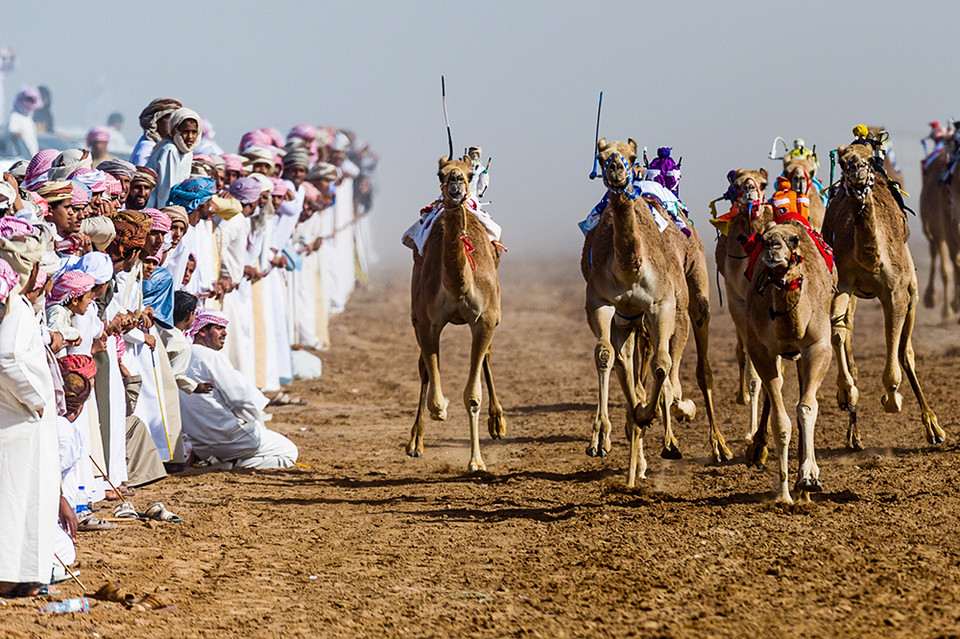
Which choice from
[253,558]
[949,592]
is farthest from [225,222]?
[949,592]

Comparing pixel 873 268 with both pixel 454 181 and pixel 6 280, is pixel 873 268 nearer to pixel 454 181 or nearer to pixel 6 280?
pixel 454 181

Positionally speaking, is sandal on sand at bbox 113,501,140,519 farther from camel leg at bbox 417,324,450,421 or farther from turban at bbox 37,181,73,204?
camel leg at bbox 417,324,450,421

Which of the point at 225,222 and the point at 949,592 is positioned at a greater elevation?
the point at 225,222

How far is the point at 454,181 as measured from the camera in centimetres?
991

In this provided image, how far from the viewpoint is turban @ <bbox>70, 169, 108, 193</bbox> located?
9406 millimetres

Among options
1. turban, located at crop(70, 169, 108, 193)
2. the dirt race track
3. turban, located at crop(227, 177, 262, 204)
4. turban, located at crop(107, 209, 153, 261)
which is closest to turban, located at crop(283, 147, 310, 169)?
turban, located at crop(227, 177, 262, 204)

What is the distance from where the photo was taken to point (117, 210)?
9.84 m

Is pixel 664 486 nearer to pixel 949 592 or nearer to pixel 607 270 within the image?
pixel 607 270

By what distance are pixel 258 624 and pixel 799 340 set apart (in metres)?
4.13

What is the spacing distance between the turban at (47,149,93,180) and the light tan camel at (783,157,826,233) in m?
5.72

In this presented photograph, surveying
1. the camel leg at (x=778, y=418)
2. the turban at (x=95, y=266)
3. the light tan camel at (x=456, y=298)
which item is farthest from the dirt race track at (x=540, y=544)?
the turban at (x=95, y=266)

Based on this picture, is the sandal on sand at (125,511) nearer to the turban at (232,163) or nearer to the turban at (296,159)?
the turban at (232,163)

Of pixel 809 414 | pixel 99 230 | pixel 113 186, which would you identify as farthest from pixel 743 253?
pixel 99 230

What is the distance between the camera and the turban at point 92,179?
9406 millimetres
